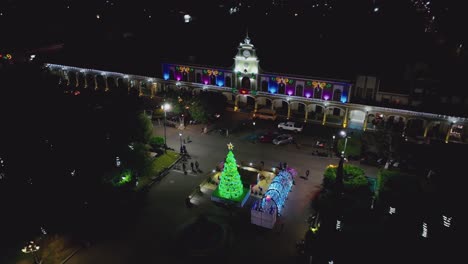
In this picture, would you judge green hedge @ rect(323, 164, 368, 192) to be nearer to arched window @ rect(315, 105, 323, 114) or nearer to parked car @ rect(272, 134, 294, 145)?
parked car @ rect(272, 134, 294, 145)

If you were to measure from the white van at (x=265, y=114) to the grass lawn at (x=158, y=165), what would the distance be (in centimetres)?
1587

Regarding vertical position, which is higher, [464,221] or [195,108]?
[195,108]

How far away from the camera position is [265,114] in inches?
1964

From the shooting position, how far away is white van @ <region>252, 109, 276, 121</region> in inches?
1950

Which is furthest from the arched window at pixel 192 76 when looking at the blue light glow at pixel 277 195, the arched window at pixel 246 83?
the blue light glow at pixel 277 195

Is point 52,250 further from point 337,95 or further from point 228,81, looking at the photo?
point 337,95

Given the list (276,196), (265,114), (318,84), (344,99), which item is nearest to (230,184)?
(276,196)

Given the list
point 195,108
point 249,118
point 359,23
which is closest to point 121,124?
point 195,108

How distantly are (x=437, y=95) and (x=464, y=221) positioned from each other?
21.4m

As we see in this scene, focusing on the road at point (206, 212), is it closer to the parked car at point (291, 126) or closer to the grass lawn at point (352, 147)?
the grass lawn at point (352, 147)

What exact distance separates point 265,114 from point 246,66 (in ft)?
25.4

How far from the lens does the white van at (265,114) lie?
4953 centimetres

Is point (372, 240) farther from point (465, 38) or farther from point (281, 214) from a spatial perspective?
point (465, 38)

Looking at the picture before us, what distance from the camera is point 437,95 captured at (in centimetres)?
4134
